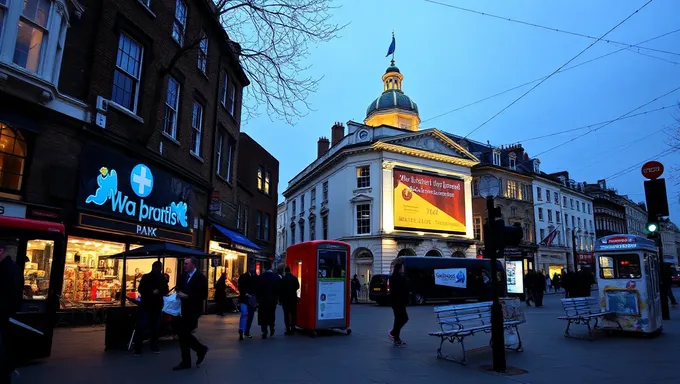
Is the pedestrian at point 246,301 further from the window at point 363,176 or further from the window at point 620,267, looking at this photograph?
the window at point 363,176

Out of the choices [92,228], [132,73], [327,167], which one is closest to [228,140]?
[132,73]

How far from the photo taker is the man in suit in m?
7.67

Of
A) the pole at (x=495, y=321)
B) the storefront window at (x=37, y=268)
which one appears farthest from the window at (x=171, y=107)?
the pole at (x=495, y=321)

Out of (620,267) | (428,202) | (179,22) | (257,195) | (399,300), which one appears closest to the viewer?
(399,300)

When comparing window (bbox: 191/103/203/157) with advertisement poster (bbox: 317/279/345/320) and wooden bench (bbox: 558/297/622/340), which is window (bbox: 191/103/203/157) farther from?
wooden bench (bbox: 558/297/622/340)

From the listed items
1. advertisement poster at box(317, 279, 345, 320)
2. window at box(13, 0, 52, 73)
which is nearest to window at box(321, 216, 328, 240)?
advertisement poster at box(317, 279, 345, 320)

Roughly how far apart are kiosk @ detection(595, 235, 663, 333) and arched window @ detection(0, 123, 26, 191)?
46.8 feet

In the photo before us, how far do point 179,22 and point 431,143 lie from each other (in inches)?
1189

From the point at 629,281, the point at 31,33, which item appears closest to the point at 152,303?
the point at 31,33

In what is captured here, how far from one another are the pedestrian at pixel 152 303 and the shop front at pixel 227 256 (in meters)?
7.33

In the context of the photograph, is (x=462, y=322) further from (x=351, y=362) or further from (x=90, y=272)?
(x=90, y=272)

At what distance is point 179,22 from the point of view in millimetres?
16406

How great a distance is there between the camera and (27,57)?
1015 cm

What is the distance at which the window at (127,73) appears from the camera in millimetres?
13204
